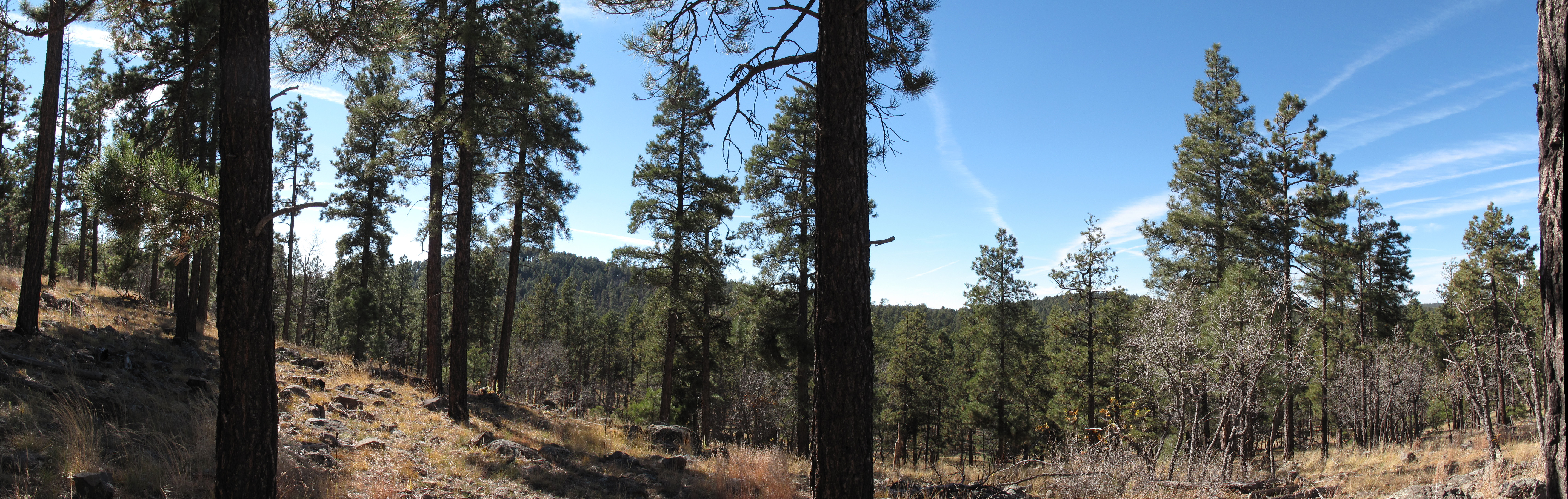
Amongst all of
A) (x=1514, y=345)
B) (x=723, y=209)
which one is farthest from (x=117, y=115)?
(x=1514, y=345)

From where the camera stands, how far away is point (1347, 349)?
92.2ft

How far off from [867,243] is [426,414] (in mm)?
9194

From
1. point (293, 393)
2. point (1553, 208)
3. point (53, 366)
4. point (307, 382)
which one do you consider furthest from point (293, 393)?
point (1553, 208)

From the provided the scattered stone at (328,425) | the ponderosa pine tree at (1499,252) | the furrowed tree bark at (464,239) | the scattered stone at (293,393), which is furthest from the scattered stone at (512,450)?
the ponderosa pine tree at (1499,252)

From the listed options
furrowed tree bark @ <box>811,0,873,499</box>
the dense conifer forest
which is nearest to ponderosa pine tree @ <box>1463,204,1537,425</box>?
the dense conifer forest

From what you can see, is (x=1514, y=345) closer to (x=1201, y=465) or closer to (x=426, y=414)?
(x=1201, y=465)

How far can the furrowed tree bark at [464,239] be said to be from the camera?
9977 mm

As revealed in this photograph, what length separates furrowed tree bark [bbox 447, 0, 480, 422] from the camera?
9977mm

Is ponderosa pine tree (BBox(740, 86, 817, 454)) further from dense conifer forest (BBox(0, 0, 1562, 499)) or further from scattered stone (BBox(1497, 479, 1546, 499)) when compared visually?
scattered stone (BBox(1497, 479, 1546, 499))

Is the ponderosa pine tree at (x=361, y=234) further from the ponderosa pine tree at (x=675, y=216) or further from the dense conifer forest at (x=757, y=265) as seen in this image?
the ponderosa pine tree at (x=675, y=216)

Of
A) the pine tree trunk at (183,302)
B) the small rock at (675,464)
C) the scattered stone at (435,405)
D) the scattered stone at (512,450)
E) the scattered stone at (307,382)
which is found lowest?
the small rock at (675,464)

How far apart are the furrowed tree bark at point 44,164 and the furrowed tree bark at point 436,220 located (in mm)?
4749

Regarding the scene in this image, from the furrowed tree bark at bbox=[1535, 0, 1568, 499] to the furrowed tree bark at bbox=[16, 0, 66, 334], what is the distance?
14.9 metres

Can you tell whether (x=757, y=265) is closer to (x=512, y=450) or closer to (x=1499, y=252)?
(x=512, y=450)
